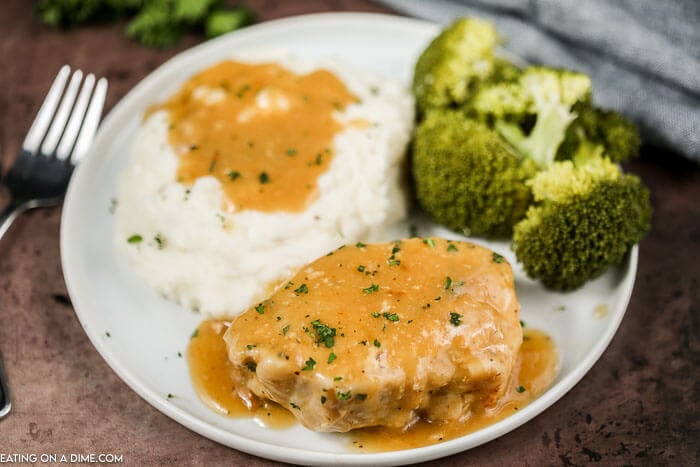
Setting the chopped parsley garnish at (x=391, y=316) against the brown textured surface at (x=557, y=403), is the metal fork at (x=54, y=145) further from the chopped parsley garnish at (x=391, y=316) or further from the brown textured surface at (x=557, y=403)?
the chopped parsley garnish at (x=391, y=316)

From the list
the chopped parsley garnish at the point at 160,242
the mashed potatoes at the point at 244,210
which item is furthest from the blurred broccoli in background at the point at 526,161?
the chopped parsley garnish at the point at 160,242

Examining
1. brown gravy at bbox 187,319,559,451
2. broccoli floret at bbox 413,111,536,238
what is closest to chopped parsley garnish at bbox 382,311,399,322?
brown gravy at bbox 187,319,559,451

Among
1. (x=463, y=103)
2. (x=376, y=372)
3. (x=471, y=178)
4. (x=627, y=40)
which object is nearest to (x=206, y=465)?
(x=376, y=372)

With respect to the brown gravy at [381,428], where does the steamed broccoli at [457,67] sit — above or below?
above

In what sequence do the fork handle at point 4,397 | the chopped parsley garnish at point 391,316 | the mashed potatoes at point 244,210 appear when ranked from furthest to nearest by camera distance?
the mashed potatoes at point 244,210
the fork handle at point 4,397
the chopped parsley garnish at point 391,316

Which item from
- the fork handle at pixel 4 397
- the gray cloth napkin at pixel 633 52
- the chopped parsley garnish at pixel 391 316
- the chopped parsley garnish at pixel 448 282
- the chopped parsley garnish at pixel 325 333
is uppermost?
the gray cloth napkin at pixel 633 52

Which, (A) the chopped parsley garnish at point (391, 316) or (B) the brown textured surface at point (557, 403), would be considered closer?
(A) the chopped parsley garnish at point (391, 316)

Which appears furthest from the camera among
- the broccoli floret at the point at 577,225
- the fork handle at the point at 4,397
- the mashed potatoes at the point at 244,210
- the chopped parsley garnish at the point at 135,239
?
the chopped parsley garnish at the point at 135,239
